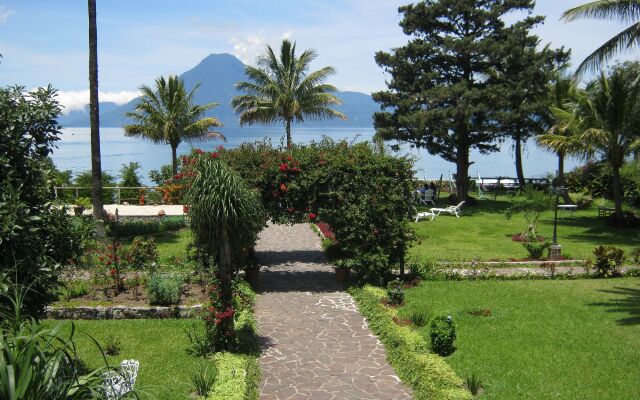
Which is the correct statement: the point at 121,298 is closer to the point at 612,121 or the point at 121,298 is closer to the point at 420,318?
the point at 420,318

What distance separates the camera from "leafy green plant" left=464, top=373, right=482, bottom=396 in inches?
327

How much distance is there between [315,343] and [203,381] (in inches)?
123

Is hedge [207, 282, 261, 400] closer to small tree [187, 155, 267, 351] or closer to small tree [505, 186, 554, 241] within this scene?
small tree [187, 155, 267, 351]

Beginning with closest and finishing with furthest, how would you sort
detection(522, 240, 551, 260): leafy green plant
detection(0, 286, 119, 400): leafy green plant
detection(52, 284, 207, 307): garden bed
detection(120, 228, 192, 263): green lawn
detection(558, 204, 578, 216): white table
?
detection(0, 286, 119, 400): leafy green plant < detection(52, 284, 207, 307): garden bed < detection(522, 240, 551, 260): leafy green plant < detection(120, 228, 192, 263): green lawn < detection(558, 204, 578, 216): white table

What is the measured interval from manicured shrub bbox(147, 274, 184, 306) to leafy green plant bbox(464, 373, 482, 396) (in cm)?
713

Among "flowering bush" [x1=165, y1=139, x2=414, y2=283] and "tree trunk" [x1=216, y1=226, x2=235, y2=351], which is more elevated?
"flowering bush" [x1=165, y1=139, x2=414, y2=283]

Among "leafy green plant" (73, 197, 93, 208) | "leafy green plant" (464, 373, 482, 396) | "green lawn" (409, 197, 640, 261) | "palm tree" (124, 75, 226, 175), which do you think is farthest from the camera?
"palm tree" (124, 75, 226, 175)

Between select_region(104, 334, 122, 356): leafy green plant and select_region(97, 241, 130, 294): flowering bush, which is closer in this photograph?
select_region(104, 334, 122, 356): leafy green plant

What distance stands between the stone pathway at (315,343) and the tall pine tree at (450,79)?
1692 centimetres

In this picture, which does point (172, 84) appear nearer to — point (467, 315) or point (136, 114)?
point (136, 114)

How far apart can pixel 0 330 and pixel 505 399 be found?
6472mm

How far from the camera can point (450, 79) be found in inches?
1334

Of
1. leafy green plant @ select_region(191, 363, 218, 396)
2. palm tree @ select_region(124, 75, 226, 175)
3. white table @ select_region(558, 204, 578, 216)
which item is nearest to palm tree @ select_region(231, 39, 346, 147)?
palm tree @ select_region(124, 75, 226, 175)

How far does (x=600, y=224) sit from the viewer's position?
26141 mm
